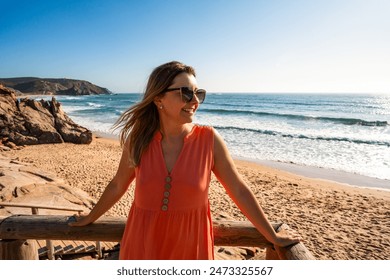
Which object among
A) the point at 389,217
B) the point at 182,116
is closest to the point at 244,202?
the point at 182,116

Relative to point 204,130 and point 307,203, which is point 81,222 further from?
point 307,203

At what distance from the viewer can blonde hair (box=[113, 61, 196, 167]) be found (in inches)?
69.3

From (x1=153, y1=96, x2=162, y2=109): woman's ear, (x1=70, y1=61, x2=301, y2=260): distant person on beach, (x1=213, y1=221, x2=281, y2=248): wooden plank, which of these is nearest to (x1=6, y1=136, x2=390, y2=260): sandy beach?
(x1=213, y1=221, x2=281, y2=248): wooden plank

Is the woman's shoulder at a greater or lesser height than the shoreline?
greater

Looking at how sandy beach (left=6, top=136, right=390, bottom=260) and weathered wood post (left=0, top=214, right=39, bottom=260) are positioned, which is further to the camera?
sandy beach (left=6, top=136, right=390, bottom=260)

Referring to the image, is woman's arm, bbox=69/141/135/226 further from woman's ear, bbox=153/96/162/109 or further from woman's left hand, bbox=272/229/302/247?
woman's left hand, bbox=272/229/302/247

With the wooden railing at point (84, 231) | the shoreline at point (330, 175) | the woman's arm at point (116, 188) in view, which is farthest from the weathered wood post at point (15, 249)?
the shoreline at point (330, 175)

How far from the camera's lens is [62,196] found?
6.93 meters

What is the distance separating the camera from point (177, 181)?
63.0 inches

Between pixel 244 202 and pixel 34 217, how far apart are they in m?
1.45

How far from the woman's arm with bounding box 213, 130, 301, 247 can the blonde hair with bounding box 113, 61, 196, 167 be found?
0.45 meters

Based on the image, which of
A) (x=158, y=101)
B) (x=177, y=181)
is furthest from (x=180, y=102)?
(x=177, y=181)

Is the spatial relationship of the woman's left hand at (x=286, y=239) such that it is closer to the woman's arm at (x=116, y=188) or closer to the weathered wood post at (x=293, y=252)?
the weathered wood post at (x=293, y=252)
